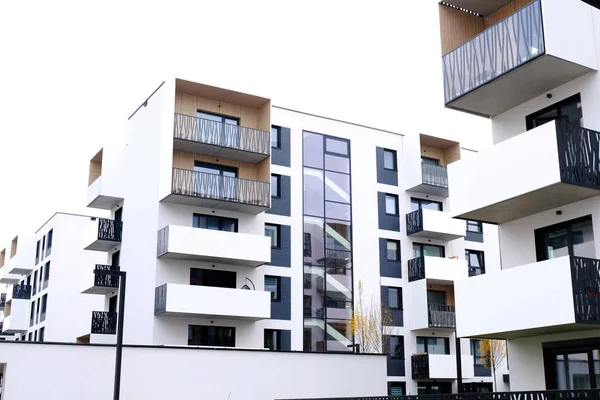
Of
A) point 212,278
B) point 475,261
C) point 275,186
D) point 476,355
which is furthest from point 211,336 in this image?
point 475,261

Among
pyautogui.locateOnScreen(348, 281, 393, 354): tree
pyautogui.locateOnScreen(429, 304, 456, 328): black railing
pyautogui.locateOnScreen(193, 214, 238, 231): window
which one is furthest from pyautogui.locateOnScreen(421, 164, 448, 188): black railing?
pyautogui.locateOnScreen(193, 214, 238, 231): window

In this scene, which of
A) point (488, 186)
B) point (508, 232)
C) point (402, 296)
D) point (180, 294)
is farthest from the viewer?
point (402, 296)

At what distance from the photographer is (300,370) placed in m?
25.4

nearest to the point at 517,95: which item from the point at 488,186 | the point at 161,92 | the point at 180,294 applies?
the point at 488,186

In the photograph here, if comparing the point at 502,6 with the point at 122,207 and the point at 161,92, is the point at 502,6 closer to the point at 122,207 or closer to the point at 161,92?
the point at 161,92

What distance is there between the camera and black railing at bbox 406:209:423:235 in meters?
40.1

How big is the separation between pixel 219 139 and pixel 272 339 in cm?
967

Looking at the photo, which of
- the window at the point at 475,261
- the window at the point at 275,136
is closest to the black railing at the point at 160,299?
the window at the point at 275,136

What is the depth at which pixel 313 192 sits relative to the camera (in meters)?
38.6

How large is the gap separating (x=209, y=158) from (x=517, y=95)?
18.6 meters

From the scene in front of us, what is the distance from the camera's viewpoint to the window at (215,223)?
113 feet

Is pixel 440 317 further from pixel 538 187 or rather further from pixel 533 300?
pixel 538 187

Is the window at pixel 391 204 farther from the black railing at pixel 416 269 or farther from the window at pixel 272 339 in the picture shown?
the window at pixel 272 339

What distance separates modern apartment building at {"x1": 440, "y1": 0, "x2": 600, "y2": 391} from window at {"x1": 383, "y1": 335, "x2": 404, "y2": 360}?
20.5m
